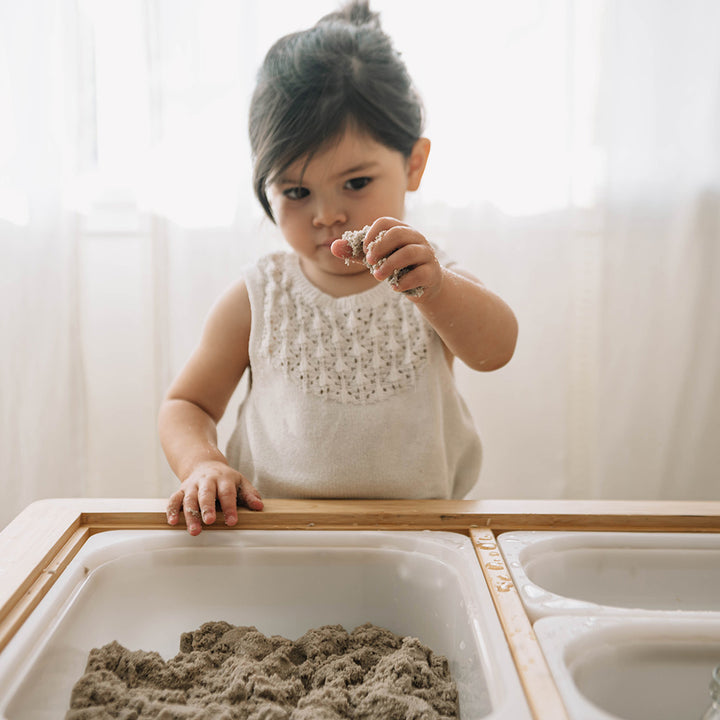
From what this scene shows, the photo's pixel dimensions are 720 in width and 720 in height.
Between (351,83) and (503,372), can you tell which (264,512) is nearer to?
(351,83)

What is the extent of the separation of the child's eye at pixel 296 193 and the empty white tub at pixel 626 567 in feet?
1.36

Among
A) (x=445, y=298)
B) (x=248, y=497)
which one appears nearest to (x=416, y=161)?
(x=445, y=298)

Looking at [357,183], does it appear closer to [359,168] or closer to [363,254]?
[359,168]

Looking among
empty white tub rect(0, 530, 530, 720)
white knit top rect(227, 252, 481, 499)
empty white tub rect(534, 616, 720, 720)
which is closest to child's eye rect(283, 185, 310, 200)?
white knit top rect(227, 252, 481, 499)

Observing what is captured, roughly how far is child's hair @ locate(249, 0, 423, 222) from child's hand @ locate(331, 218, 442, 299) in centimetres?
21

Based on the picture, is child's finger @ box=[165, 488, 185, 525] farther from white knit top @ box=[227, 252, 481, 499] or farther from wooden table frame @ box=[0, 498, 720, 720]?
white knit top @ box=[227, 252, 481, 499]

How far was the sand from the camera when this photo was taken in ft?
1.29

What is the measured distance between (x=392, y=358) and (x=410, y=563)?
323 mm

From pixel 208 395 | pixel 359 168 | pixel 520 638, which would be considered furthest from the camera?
pixel 208 395

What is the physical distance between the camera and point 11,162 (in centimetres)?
131

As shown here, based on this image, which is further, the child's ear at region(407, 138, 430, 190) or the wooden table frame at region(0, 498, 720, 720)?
the child's ear at region(407, 138, 430, 190)

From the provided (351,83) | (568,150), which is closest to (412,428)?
(351,83)

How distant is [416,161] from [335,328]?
0.23 meters

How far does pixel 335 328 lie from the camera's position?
834mm
